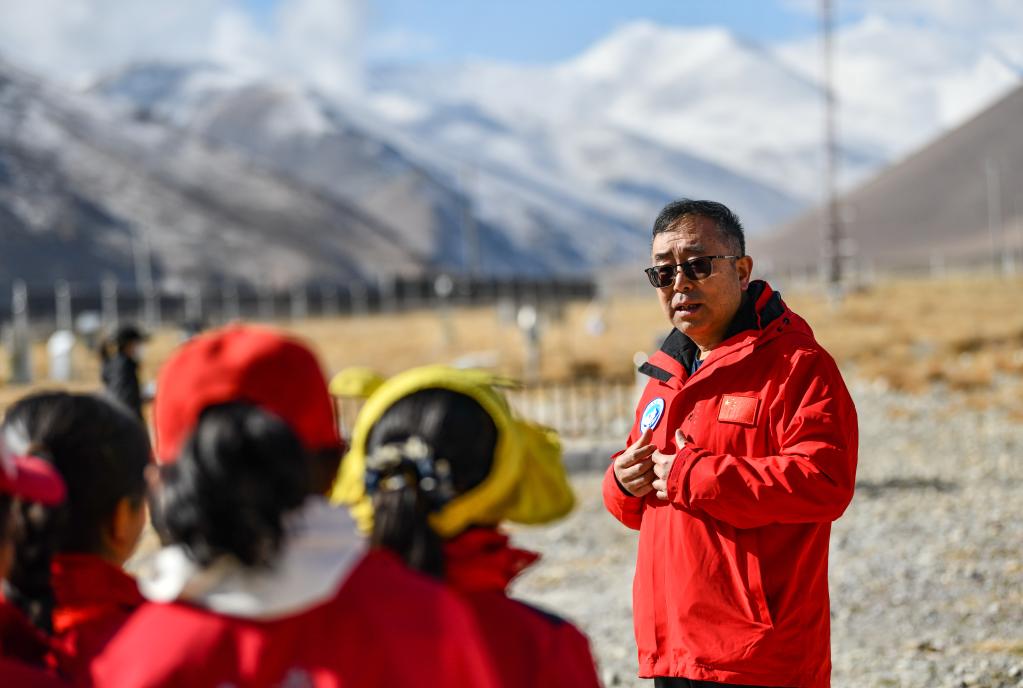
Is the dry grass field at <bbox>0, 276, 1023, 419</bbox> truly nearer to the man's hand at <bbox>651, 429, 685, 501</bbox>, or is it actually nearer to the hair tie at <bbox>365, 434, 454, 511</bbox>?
the man's hand at <bbox>651, 429, 685, 501</bbox>

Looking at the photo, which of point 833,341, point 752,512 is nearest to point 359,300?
point 833,341

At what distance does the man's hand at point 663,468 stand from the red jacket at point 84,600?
4.19ft

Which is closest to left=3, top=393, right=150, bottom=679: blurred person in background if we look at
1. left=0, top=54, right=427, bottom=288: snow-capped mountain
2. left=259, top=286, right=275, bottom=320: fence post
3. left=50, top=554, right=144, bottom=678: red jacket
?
left=50, top=554, right=144, bottom=678: red jacket

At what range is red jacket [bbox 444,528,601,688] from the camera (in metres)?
1.96

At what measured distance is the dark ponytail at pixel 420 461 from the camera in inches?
80.3

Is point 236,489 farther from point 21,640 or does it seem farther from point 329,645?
point 21,640

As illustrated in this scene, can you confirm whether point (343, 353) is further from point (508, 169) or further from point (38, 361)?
point (508, 169)

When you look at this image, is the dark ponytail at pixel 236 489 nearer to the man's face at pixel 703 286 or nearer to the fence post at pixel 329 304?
the man's face at pixel 703 286

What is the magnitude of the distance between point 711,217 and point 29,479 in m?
1.88

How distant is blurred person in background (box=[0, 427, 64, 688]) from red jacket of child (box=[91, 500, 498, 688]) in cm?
30

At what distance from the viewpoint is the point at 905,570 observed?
8352 millimetres

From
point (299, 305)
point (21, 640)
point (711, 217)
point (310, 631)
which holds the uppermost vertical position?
point (299, 305)

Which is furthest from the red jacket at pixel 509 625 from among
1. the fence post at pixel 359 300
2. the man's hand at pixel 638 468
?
the fence post at pixel 359 300

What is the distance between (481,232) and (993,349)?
109892 mm
